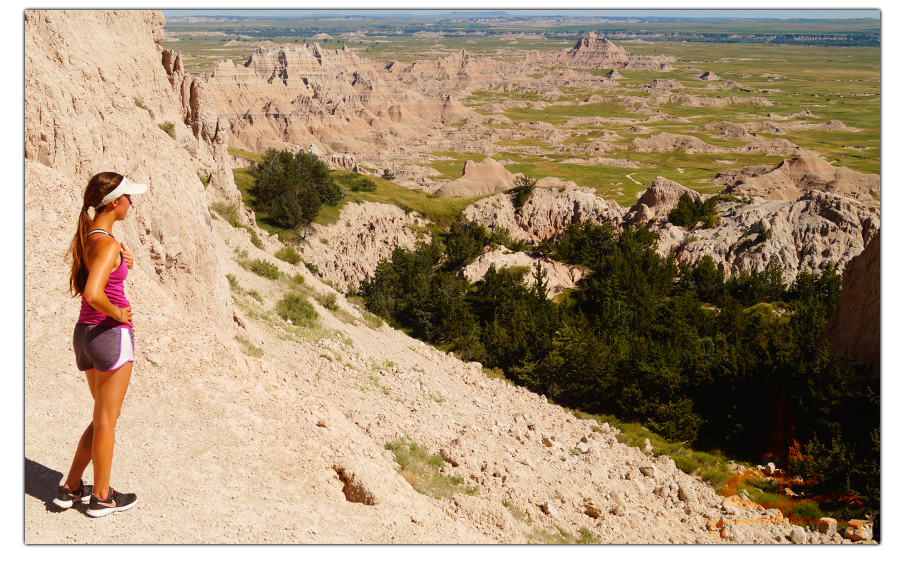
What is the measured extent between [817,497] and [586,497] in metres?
7.40

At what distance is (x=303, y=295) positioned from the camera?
22.3m

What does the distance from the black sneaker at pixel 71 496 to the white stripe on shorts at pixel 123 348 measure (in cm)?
154

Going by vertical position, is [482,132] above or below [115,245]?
above

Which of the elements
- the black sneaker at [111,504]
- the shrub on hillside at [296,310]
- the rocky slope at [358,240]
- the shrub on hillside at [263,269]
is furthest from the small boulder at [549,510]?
the rocky slope at [358,240]

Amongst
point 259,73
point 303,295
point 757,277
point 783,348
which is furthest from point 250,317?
point 259,73

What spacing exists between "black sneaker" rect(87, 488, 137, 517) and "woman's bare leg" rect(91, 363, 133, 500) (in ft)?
0.26

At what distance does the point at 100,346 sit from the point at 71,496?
1863 mm

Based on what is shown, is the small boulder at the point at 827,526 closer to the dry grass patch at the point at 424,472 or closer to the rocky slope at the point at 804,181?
the dry grass patch at the point at 424,472

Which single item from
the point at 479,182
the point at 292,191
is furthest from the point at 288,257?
the point at 479,182

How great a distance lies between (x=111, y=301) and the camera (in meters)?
6.28

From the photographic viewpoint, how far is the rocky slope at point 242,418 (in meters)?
7.63

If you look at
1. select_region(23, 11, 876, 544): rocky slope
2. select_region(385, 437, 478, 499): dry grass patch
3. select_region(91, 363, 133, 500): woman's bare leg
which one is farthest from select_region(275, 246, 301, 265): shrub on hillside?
select_region(91, 363, 133, 500): woman's bare leg

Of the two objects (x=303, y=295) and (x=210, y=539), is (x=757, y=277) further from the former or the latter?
(x=210, y=539)

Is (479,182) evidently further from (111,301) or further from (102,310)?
(102,310)
